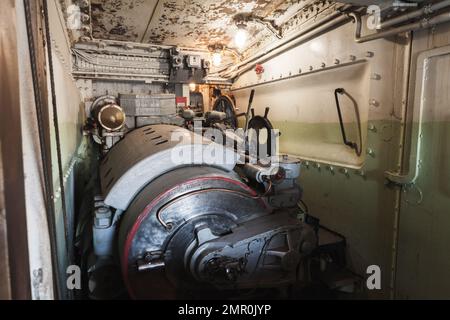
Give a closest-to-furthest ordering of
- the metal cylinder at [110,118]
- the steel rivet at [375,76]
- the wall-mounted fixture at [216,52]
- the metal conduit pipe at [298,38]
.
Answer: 1. the steel rivet at [375,76]
2. the metal conduit pipe at [298,38]
3. the metal cylinder at [110,118]
4. the wall-mounted fixture at [216,52]

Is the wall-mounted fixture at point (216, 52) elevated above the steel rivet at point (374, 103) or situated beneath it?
elevated above

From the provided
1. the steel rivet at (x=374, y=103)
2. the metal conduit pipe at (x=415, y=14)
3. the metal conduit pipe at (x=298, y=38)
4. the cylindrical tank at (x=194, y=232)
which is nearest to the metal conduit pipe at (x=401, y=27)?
the metal conduit pipe at (x=415, y=14)

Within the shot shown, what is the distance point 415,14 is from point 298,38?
1.49m

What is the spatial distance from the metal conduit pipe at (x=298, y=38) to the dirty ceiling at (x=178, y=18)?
0.28m

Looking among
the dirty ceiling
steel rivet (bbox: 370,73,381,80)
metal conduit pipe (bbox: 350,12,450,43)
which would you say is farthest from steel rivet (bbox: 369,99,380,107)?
the dirty ceiling

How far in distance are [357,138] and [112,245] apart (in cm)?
223

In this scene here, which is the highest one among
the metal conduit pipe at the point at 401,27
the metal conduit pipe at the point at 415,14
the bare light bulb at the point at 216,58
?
the bare light bulb at the point at 216,58

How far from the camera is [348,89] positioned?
267 cm

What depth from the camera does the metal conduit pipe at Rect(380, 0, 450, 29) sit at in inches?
65.6

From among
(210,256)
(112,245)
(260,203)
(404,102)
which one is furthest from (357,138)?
(112,245)

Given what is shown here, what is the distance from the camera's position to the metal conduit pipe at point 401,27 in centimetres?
170

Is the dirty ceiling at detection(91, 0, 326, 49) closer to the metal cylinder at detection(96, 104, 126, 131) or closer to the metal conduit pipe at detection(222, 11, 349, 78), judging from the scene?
the metal conduit pipe at detection(222, 11, 349, 78)

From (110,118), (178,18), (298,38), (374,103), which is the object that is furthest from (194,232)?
(178,18)

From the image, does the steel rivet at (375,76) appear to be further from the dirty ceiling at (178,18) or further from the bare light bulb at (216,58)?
the bare light bulb at (216,58)
